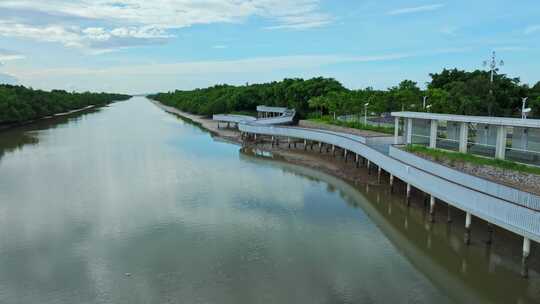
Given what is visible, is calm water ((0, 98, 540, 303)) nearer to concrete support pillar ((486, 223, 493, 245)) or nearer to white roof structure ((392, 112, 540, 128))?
concrete support pillar ((486, 223, 493, 245))

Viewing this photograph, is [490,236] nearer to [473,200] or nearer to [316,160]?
[473,200]

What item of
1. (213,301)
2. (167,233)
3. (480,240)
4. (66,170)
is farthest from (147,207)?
(480,240)

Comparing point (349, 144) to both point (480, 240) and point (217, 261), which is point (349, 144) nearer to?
point (480, 240)

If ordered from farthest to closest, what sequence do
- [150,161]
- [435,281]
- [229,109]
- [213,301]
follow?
[229,109]
[150,161]
[435,281]
[213,301]

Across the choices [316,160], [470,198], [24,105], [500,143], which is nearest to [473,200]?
[470,198]

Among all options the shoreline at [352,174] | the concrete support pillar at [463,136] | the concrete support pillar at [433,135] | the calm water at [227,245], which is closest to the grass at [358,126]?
the shoreline at [352,174]

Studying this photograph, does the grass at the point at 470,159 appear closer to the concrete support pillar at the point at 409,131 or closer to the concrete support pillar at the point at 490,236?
the concrete support pillar at the point at 409,131
